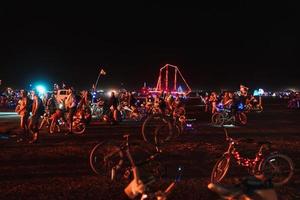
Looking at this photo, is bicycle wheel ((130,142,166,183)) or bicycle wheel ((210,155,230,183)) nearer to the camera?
bicycle wheel ((130,142,166,183))

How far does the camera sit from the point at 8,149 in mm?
14195

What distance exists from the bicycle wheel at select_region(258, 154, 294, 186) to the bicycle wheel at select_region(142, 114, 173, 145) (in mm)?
6293

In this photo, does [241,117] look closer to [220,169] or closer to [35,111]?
[35,111]

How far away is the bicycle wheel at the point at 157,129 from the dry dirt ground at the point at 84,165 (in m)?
0.34

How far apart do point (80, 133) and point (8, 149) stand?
17.0 ft

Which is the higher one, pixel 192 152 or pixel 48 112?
pixel 48 112

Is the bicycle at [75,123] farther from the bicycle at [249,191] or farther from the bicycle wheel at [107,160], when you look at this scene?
the bicycle at [249,191]

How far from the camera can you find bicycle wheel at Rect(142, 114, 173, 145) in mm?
15719

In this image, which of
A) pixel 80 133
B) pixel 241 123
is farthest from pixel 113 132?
pixel 241 123

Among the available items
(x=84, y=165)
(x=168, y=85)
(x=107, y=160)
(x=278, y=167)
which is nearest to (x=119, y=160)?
(x=107, y=160)

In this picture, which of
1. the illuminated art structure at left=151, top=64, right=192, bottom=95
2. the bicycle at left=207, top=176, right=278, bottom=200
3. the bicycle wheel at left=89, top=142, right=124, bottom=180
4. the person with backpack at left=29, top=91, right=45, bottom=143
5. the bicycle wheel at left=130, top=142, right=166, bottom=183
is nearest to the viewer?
the bicycle at left=207, top=176, right=278, bottom=200

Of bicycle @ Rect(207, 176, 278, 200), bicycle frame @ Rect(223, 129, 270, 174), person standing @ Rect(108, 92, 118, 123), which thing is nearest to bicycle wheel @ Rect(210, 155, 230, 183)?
bicycle frame @ Rect(223, 129, 270, 174)

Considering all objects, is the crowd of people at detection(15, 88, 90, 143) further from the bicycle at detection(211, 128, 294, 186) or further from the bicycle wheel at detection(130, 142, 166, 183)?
the bicycle at detection(211, 128, 294, 186)

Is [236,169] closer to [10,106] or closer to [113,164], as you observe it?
[113,164]
